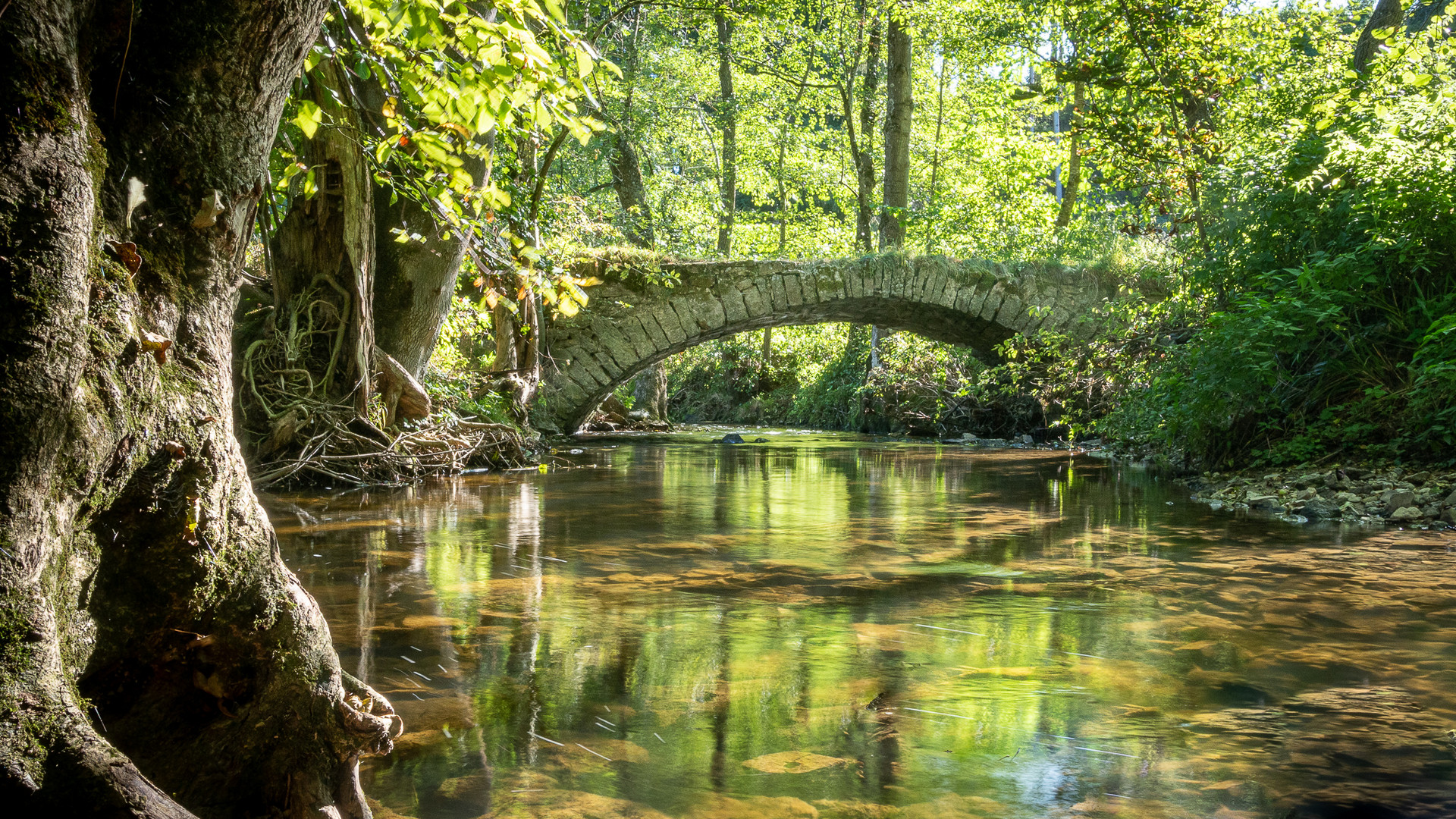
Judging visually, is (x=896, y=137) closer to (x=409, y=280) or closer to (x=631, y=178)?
(x=631, y=178)

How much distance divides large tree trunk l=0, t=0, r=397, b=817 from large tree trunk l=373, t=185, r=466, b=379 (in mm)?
5059

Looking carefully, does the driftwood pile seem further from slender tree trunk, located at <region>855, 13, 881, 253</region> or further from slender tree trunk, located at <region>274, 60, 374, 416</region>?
slender tree trunk, located at <region>855, 13, 881, 253</region>

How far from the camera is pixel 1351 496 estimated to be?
5074 millimetres

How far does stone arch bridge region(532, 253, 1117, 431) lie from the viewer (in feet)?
38.6

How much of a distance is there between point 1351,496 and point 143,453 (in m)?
5.43

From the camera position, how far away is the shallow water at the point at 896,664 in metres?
1.69

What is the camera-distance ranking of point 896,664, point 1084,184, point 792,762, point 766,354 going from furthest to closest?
point 766,354, point 1084,184, point 896,664, point 792,762

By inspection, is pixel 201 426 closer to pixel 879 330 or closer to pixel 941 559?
pixel 941 559

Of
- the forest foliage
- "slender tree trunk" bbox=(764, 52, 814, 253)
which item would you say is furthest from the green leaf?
"slender tree trunk" bbox=(764, 52, 814, 253)

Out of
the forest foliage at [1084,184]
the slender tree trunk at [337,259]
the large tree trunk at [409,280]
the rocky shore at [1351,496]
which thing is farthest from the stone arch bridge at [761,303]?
the rocky shore at [1351,496]

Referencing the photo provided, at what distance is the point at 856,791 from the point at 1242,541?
3269 mm

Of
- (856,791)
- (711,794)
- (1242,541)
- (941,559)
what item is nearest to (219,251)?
(711,794)

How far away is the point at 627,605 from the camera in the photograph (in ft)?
10.1

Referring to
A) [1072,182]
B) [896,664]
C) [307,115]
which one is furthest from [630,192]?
[896,664]
